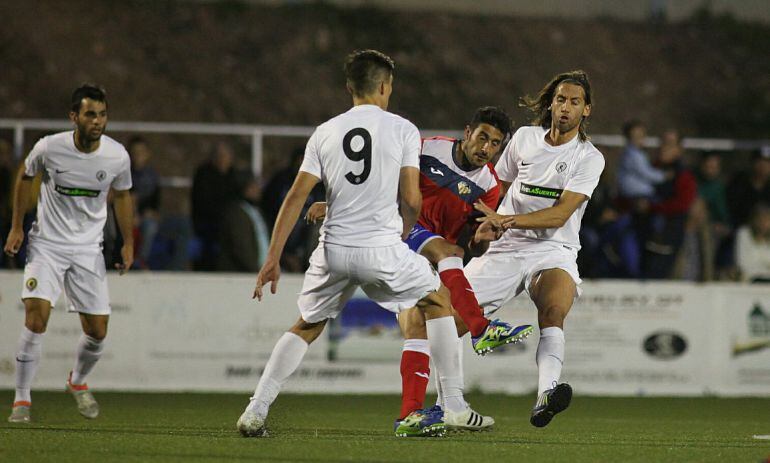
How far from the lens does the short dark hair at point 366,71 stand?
7.10 meters

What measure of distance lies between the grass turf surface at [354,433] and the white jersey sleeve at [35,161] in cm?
185

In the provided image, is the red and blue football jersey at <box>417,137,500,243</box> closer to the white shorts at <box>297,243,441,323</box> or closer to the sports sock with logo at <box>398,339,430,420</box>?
the sports sock with logo at <box>398,339,430,420</box>

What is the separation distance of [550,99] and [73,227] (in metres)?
3.71

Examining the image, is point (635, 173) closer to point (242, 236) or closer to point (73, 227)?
point (242, 236)

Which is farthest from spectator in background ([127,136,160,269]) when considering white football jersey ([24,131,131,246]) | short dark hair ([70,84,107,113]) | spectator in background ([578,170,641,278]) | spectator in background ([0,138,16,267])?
spectator in background ([578,170,641,278])

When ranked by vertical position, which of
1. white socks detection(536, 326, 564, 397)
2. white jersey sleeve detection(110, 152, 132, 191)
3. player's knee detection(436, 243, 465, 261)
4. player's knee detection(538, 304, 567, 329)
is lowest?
white socks detection(536, 326, 564, 397)

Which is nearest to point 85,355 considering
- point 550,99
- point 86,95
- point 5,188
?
point 86,95

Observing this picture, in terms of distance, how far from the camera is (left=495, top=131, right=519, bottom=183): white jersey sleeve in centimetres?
863

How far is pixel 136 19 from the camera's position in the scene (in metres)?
24.3

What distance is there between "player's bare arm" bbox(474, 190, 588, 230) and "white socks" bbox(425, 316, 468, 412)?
0.84 m

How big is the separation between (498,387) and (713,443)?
18.6 ft

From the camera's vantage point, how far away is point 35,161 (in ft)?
30.7

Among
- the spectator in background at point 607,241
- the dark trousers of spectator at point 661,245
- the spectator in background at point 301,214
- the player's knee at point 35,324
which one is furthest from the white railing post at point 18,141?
the dark trousers of spectator at point 661,245

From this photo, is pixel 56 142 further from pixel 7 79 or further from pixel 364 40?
pixel 364 40
